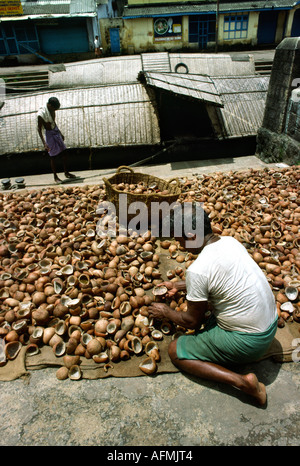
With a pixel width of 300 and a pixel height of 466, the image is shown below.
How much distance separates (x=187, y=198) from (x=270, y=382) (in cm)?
332

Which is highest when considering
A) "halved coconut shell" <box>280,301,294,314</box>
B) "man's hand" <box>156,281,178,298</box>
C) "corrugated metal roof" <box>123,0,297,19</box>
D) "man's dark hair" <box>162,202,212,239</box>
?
"corrugated metal roof" <box>123,0,297,19</box>

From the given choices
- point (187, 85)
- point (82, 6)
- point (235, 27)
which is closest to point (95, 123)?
point (187, 85)

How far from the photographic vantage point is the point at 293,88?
21.6ft

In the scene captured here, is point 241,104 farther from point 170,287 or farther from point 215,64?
point 170,287

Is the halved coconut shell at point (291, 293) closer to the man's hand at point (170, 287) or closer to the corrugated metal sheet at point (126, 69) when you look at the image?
the man's hand at point (170, 287)

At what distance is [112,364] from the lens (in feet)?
10.1

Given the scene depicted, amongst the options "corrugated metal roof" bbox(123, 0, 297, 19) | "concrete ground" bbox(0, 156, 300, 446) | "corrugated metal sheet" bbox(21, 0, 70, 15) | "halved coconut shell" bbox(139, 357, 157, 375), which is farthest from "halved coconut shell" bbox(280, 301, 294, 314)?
"corrugated metal sheet" bbox(21, 0, 70, 15)

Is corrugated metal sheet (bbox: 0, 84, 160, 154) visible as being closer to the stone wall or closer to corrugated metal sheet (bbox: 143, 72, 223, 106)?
corrugated metal sheet (bbox: 143, 72, 223, 106)

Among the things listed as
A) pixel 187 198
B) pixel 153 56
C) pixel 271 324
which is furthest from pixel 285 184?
pixel 153 56

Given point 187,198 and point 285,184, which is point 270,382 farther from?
point 285,184

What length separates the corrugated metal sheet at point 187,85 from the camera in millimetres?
7285

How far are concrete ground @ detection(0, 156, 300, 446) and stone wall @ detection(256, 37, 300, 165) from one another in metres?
5.13

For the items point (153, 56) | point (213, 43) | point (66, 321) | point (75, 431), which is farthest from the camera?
point (213, 43)

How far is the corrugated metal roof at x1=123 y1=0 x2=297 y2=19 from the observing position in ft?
74.2
